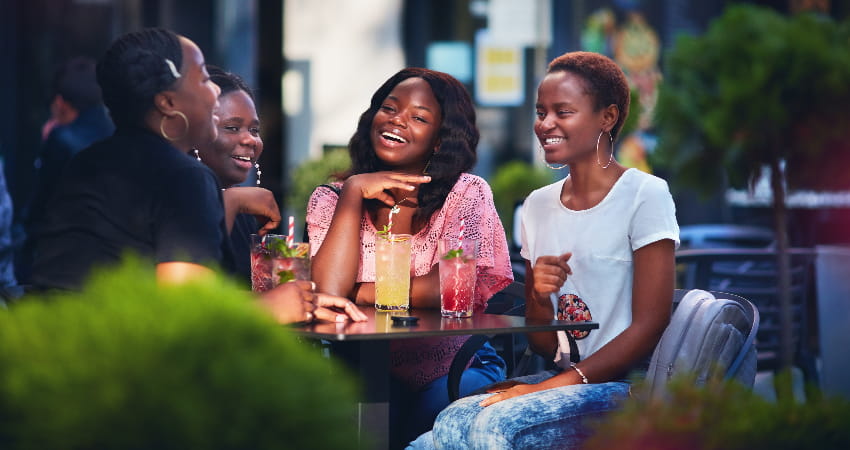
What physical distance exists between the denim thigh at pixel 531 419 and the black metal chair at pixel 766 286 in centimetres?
212

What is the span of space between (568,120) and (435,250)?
0.56 m

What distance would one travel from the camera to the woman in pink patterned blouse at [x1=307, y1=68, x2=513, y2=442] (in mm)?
2703

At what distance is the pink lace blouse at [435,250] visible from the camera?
2723mm

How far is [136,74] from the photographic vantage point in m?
2.04

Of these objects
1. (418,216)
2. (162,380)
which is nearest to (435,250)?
(418,216)

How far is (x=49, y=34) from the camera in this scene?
6.91m

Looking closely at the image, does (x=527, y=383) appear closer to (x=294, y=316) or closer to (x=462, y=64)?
(x=294, y=316)

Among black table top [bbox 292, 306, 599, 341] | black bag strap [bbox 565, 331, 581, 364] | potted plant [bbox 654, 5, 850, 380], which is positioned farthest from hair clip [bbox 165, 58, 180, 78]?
potted plant [bbox 654, 5, 850, 380]

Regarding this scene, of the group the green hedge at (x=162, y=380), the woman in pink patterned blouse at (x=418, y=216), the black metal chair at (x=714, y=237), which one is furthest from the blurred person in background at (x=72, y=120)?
the green hedge at (x=162, y=380)

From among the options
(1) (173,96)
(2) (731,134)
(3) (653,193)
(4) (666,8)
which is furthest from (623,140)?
(1) (173,96)

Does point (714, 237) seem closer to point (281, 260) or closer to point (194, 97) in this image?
point (281, 260)

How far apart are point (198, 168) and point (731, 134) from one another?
3194mm

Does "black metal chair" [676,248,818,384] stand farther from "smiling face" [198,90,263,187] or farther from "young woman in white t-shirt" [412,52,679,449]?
"smiling face" [198,90,263,187]

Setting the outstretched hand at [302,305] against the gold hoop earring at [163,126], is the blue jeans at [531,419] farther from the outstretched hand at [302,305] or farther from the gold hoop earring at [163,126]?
the gold hoop earring at [163,126]
